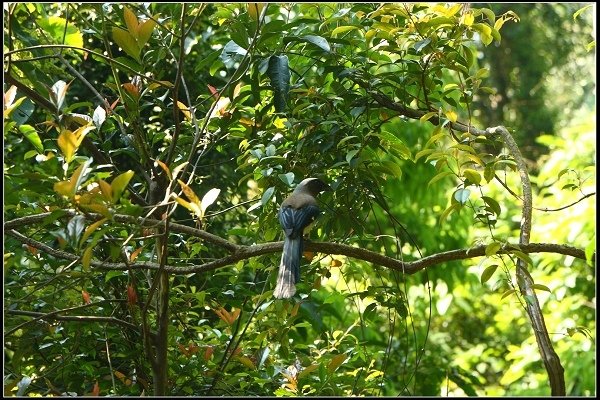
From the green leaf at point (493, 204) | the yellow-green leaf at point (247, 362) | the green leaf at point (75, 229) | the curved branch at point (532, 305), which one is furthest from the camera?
the yellow-green leaf at point (247, 362)

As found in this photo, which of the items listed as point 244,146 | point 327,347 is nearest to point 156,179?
point 244,146

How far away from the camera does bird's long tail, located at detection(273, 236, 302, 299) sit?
3.04 metres

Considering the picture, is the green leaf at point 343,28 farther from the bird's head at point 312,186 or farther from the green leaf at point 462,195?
the green leaf at point 462,195

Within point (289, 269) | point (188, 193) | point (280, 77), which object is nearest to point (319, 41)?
point (280, 77)

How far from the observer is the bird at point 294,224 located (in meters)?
3.05

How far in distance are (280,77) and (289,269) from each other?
2.29ft

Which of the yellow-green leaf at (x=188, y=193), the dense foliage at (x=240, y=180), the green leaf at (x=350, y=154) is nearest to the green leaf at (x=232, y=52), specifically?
the dense foliage at (x=240, y=180)

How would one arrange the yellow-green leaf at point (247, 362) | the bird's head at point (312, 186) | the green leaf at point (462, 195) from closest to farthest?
the green leaf at point (462, 195) < the yellow-green leaf at point (247, 362) < the bird's head at point (312, 186)

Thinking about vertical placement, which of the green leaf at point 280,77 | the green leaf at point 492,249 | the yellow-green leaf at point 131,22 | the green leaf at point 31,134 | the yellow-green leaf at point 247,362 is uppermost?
the yellow-green leaf at point 131,22

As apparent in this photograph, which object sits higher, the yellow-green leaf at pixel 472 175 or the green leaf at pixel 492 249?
the yellow-green leaf at pixel 472 175

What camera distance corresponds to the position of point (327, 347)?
13.0 ft

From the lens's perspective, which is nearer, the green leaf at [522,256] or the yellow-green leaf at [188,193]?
the yellow-green leaf at [188,193]

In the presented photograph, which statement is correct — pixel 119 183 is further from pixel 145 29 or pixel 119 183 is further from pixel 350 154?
pixel 350 154

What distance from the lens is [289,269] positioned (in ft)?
10.0
